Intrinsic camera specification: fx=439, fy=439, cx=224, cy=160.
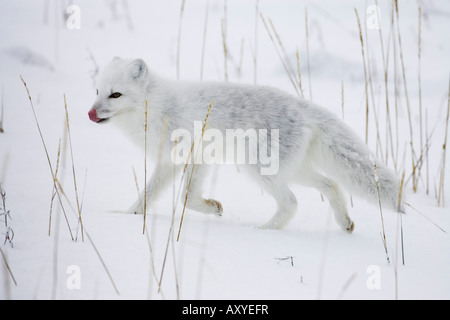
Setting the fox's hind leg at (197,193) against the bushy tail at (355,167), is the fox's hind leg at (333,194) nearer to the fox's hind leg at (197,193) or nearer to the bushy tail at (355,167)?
the bushy tail at (355,167)

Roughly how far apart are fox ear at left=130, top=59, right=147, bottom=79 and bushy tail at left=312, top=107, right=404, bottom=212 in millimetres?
1071

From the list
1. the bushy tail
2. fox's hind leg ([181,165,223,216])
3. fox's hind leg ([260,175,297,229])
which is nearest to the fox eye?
fox's hind leg ([181,165,223,216])

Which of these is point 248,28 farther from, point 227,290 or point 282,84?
point 227,290

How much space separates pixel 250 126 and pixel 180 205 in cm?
79

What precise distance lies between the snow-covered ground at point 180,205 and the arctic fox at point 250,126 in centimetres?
16

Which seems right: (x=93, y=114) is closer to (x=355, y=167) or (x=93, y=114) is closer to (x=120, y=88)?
(x=120, y=88)

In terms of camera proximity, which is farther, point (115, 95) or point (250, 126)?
point (115, 95)

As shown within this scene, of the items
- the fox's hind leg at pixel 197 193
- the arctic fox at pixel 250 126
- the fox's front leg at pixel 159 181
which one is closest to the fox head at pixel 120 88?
the arctic fox at pixel 250 126

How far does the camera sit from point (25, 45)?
475 centimetres

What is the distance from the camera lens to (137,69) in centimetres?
254

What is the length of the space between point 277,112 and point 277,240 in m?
0.71

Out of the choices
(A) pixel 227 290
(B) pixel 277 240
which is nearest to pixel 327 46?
(B) pixel 277 240

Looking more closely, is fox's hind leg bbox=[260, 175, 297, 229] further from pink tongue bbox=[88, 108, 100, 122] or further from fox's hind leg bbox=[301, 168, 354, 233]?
pink tongue bbox=[88, 108, 100, 122]

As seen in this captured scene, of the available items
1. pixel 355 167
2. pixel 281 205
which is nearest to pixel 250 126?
pixel 281 205
